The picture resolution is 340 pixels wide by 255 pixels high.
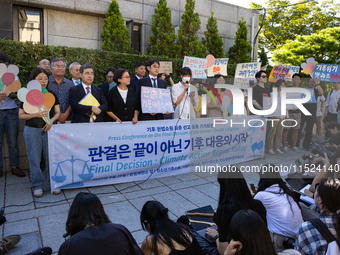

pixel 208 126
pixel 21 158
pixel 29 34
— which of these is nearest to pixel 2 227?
pixel 21 158

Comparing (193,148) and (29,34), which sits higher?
(29,34)

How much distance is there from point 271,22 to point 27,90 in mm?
25098

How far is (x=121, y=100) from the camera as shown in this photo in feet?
16.0

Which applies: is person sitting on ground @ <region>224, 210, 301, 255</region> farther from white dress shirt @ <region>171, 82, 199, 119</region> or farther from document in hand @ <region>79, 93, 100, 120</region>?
white dress shirt @ <region>171, 82, 199, 119</region>

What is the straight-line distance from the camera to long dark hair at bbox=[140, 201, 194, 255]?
1.88 m

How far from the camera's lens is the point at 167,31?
1095 cm

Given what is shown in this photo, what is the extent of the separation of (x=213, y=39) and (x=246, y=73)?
459 centimetres

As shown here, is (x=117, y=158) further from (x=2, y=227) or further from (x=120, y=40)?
(x=120, y=40)

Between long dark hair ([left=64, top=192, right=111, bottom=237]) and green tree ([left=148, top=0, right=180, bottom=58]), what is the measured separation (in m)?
9.48

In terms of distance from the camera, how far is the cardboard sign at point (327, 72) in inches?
308

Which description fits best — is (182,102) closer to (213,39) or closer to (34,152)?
(34,152)

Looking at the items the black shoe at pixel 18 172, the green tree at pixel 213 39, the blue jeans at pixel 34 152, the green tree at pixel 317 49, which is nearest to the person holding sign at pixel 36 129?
the blue jeans at pixel 34 152

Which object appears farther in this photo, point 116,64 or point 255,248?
point 116,64

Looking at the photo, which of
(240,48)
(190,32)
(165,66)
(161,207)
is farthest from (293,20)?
A: (161,207)
